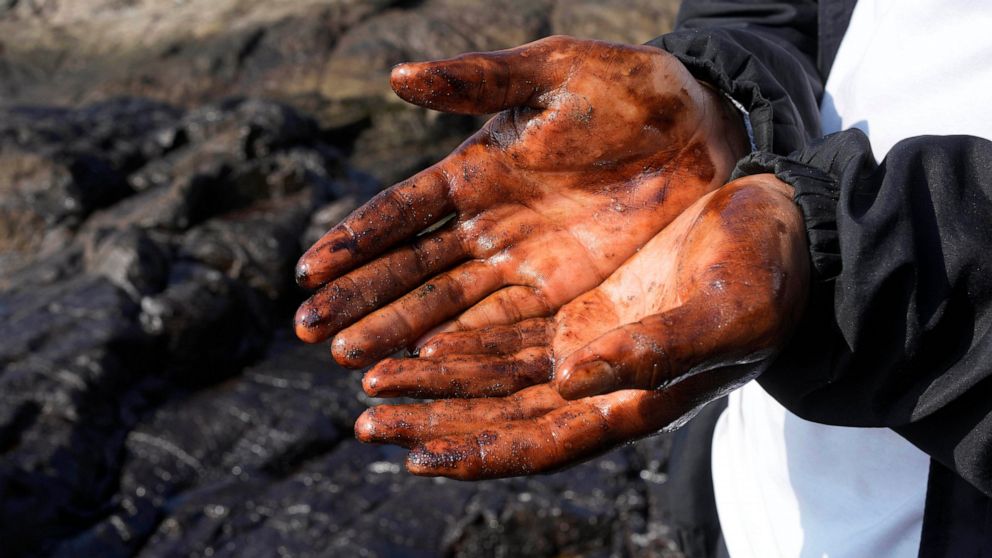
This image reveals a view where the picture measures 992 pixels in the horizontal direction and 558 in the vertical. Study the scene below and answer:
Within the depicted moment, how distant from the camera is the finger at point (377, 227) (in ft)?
6.36

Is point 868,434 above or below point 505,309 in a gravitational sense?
below

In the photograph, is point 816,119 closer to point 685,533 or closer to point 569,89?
point 569,89

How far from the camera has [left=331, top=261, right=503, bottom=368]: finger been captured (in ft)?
6.21

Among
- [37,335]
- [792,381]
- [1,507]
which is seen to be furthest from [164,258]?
[792,381]

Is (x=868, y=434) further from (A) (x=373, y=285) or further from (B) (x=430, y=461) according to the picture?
(A) (x=373, y=285)

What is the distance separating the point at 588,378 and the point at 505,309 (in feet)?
2.24

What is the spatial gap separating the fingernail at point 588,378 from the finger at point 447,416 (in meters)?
0.37

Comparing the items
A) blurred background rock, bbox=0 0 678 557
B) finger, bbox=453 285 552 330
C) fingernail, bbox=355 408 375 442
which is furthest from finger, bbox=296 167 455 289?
blurred background rock, bbox=0 0 678 557

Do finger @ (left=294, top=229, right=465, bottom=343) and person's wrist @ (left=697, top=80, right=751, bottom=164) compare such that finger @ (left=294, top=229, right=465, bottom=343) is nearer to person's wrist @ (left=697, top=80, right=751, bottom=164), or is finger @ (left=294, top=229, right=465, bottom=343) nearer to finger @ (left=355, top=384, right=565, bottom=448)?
finger @ (left=355, top=384, right=565, bottom=448)

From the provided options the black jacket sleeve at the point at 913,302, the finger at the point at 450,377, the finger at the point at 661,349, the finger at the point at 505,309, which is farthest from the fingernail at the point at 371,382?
the black jacket sleeve at the point at 913,302

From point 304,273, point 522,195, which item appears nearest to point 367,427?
point 304,273

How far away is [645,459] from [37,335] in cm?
505

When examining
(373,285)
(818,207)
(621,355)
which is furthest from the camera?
(373,285)

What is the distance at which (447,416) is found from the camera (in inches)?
67.8
